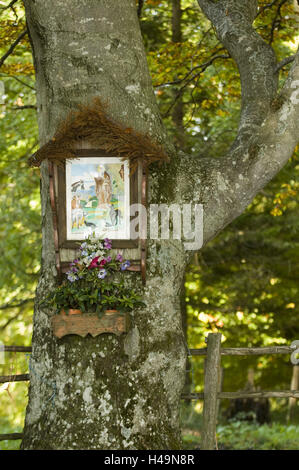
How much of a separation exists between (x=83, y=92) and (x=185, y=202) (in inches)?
49.3

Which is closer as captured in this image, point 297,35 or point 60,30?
Result: point 60,30

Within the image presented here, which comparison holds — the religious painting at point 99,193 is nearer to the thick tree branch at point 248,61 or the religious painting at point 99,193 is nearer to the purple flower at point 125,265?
the purple flower at point 125,265

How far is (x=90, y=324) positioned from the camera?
420 cm

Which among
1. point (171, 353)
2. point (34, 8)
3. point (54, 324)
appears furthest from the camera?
point (34, 8)

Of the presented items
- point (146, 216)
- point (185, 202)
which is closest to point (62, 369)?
point (146, 216)

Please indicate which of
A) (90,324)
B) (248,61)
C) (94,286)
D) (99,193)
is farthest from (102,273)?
(248,61)

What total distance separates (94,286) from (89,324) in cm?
29

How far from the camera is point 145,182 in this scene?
4.26 m

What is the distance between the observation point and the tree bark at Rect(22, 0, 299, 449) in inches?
169

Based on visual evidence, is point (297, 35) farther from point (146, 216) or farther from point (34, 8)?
point (146, 216)

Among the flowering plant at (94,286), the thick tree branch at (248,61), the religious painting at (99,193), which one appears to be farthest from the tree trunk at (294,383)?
the religious painting at (99,193)

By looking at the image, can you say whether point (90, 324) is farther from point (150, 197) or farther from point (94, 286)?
point (150, 197)

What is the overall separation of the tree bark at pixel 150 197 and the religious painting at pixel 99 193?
15.6 inches

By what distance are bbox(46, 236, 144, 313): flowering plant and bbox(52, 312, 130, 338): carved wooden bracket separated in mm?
68
